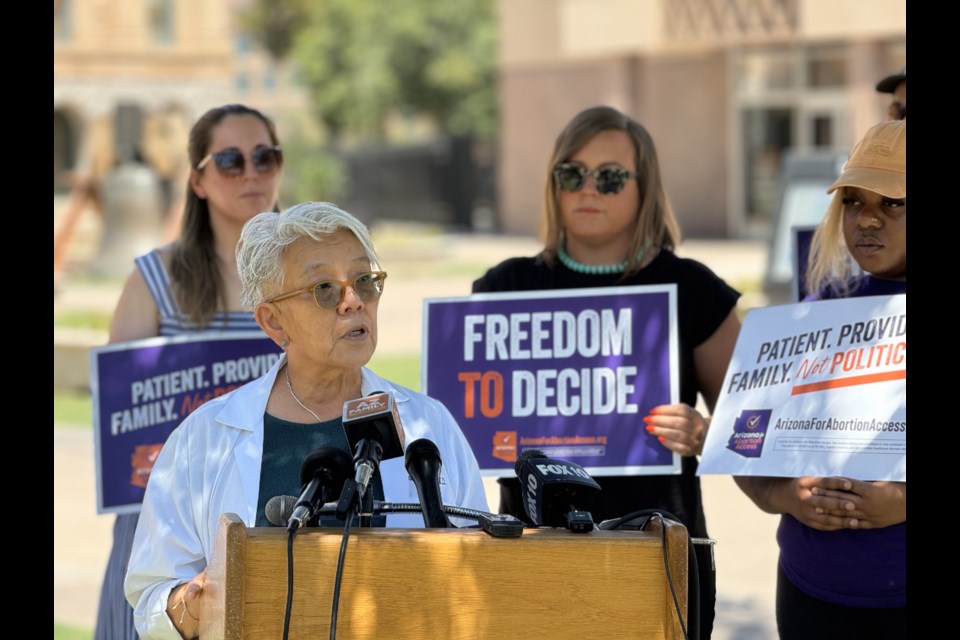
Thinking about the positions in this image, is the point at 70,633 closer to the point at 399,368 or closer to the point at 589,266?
the point at 589,266

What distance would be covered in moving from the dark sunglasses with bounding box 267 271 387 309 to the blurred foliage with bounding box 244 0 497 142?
189 feet

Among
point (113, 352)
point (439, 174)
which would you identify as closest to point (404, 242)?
point (439, 174)

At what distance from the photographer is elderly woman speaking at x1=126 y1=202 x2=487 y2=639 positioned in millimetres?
3354

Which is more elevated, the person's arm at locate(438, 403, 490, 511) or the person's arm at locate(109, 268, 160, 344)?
the person's arm at locate(109, 268, 160, 344)

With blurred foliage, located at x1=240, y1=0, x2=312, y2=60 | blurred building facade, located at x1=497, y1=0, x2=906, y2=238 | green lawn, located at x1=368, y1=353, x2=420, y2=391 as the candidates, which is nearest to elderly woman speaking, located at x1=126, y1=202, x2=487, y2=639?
green lawn, located at x1=368, y1=353, x2=420, y2=391

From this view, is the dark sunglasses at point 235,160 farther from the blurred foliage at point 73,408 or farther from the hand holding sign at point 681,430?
the blurred foliage at point 73,408

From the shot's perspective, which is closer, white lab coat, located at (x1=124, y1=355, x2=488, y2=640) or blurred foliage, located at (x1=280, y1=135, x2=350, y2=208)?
white lab coat, located at (x1=124, y1=355, x2=488, y2=640)

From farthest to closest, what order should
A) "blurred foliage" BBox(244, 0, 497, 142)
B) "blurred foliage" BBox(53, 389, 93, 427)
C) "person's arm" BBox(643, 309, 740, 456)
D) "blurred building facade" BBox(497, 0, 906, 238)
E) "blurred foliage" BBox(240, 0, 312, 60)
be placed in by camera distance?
"blurred foliage" BBox(240, 0, 312, 60) < "blurred foliage" BBox(244, 0, 497, 142) < "blurred building facade" BBox(497, 0, 906, 238) < "blurred foliage" BBox(53, 389, 93, 427) < "person's arm" BBox(643, 309, 740, 456)

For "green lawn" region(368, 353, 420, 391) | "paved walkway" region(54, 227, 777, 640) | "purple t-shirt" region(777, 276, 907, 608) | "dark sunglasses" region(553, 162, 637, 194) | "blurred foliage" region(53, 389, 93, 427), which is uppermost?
"dark sunglasses" region(553, 162, 637, 194)

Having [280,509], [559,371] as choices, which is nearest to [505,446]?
[559,371]

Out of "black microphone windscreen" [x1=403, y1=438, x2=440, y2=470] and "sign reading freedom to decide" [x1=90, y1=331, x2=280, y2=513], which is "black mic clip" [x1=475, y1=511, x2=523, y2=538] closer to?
"black microphone windscreen" [x1=403, y1=438, x2=440, y2=470]

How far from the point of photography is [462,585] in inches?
110

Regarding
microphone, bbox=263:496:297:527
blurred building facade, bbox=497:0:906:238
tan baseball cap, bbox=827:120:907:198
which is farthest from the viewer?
blurred building facade, bbox=497:0:906:238

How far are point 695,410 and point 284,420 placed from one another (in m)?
1.68
